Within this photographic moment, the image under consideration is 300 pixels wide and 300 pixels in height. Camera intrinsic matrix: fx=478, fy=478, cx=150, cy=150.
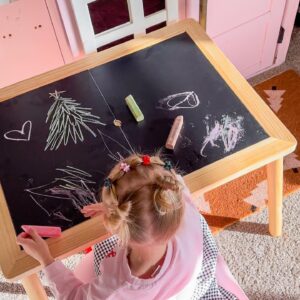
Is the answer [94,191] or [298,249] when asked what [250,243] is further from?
[94,191]

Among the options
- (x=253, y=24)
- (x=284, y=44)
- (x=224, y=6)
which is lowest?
(x=284, y=44)

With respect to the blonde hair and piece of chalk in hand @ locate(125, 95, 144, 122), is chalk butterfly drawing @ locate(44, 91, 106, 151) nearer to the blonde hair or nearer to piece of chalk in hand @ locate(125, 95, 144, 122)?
piece of chalk in hand @ locate(125, 95, 144, 122)

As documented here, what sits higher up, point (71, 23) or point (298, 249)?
point (71, 23)

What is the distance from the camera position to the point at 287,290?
1.65 metres

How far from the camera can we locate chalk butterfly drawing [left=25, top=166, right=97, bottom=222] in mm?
1271

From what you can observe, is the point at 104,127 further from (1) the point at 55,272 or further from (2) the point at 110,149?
(1) the point at 55,272

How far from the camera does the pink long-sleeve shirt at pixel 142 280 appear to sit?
3.56 ft

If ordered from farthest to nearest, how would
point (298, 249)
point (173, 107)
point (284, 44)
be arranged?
point (284, 44)
point (298, 249)
point (173, 107)

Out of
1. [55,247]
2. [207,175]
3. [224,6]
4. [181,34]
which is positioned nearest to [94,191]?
[55,247]

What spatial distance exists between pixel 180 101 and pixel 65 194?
45 cm

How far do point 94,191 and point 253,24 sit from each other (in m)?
1.10

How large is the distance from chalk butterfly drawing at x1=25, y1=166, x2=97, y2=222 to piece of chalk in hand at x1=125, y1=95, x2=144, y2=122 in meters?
0.23

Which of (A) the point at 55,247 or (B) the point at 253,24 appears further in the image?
(B) the point at 253,24

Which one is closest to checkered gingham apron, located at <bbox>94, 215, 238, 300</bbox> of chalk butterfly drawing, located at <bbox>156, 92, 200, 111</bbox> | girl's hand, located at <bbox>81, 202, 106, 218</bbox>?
girl's hand, located at <bbox>81, 202, 106, 218</bbox>
